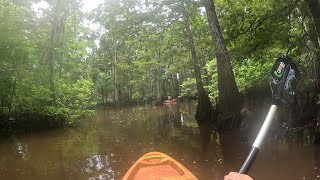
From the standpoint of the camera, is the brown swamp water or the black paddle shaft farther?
the brown swamp water

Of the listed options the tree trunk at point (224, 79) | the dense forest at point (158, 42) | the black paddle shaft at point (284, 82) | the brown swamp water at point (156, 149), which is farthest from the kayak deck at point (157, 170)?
the tree trunk at point (224, 79)

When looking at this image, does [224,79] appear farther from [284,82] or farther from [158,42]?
[284,82]

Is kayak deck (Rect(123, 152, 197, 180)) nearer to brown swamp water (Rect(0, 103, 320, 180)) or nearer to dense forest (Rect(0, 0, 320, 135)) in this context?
brown swamp water (Rect(0, 103, 320, 180))

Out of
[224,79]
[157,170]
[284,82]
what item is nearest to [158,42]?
[224,79]

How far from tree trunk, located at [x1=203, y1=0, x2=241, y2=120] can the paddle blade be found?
365 inches

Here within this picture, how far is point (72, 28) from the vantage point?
22.9m

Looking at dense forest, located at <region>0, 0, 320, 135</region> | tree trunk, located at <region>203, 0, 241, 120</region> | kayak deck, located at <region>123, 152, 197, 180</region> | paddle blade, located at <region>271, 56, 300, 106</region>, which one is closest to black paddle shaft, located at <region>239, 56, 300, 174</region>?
paddle blade, located at <region>271, 56, 300, 106</region>

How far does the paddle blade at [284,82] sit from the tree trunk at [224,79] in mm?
9259

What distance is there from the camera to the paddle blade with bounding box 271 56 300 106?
5.99ft

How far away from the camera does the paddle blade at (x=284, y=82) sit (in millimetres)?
1827

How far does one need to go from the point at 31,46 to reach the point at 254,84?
11.1 metres

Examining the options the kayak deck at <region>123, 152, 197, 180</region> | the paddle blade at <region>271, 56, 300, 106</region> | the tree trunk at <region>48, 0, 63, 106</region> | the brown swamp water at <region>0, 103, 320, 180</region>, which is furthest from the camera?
the tree trunk at <region>48, 0, 63, 106</region>

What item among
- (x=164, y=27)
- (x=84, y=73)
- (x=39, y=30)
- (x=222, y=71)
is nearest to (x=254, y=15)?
(x=222, y=71)

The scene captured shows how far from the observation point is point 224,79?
36.8 feet
